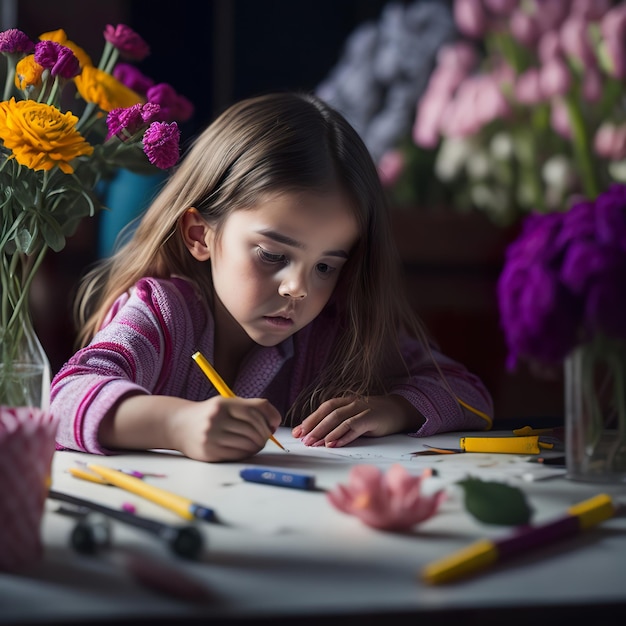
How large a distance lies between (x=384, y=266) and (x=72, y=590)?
732mm

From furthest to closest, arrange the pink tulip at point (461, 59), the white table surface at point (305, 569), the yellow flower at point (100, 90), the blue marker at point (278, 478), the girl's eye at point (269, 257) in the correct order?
the pink tulip at point (461, 59), the girl's eye at point (269, 257), the yellow flower at point (100, 90), the blue marker at point (278, 478), the white table surface at point (305, 569)

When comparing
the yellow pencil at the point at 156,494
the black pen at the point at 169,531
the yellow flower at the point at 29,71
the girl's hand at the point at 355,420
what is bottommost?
the girl's hand at the point at 355,420

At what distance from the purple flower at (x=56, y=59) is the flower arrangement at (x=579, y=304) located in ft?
1.39

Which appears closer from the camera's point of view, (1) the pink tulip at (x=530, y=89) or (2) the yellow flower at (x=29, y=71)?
(2) the yellow flower at (x=29, y=71)

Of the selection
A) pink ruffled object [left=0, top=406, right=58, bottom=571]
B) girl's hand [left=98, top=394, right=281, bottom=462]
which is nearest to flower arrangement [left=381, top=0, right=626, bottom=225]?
girl's hand [left=98, top=394, right=281, bottom=462]

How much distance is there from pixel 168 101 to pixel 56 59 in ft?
0.69

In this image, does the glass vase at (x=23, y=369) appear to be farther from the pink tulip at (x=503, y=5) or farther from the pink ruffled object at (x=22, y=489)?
the pink tulip at (x=503, y=5)

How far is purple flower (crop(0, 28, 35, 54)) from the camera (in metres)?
0.87

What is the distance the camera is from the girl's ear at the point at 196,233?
1136mm

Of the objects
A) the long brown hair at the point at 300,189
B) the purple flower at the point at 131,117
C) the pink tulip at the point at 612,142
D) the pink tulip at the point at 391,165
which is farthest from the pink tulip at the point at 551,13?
the purple flower at the point at 131,117

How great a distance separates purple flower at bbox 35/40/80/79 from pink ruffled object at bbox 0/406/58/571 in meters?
0.41

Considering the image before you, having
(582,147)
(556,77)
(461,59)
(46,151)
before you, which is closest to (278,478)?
(46,151)

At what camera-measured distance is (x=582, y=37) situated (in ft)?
5.61

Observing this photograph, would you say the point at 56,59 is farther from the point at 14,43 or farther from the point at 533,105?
the point at 533,105
